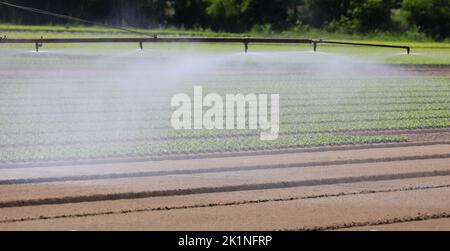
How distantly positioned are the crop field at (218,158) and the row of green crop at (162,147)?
0.09 ft

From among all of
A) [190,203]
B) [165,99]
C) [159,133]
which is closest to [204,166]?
[190,203]

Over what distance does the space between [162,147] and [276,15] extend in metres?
19.3

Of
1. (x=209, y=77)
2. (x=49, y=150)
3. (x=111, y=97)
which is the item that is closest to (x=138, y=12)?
(x=209, y=77)

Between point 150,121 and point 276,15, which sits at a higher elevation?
point 276,15

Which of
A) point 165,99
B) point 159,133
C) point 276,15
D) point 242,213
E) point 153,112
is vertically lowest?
point 242,213

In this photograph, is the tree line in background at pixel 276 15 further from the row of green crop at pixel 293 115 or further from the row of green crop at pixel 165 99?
the row of green crop at pixel 293 115

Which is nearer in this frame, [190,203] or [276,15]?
[190,203]

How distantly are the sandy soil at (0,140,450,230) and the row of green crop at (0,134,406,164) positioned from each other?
0.62 m

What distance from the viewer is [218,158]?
10430mm

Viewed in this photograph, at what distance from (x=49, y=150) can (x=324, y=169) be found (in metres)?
3.58

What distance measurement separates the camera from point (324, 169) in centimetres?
978

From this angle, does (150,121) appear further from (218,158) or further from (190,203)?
(190,203)

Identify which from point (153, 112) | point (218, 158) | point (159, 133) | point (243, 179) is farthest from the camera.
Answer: point (153, 112)

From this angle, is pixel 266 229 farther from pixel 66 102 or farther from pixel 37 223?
pixel 66 102
